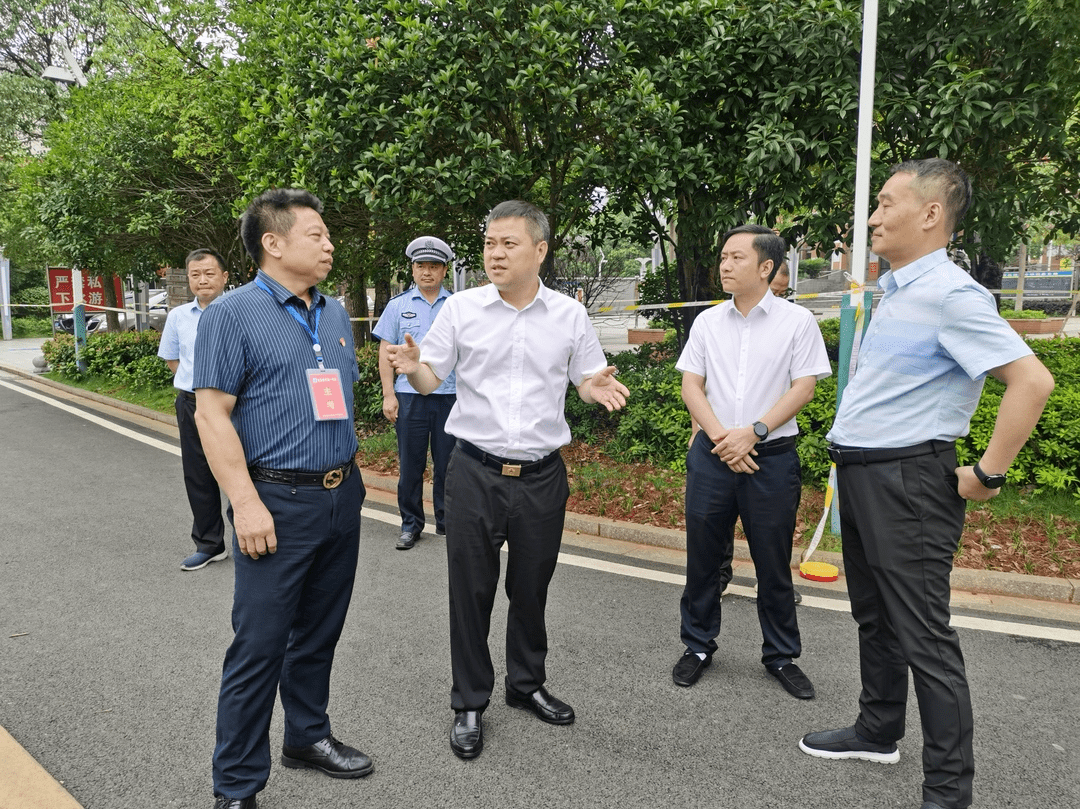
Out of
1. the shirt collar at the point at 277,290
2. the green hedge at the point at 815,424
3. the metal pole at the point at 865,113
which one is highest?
the metal pole at the point at 865,113

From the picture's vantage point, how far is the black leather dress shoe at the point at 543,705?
308 centimetres

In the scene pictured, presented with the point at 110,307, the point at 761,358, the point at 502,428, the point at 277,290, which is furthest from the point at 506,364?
the point at 110,307

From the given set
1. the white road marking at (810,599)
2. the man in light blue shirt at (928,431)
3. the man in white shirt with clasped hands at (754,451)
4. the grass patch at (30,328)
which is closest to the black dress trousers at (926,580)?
the man in light blue shirt at (928,431)

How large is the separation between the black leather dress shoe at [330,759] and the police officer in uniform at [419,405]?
2.54m

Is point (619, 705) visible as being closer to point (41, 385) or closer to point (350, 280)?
point (350, 280)

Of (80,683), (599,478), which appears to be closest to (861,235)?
(599,478)

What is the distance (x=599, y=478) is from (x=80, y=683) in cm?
385

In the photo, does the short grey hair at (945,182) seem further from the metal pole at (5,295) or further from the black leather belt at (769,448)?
the metal pole at (5,295)

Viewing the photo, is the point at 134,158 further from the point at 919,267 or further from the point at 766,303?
the point at 919,267

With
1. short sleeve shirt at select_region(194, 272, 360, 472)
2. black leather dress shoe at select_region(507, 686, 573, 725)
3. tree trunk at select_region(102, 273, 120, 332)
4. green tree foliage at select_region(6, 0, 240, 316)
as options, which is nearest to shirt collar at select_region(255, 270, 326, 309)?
short sleeve shirt at select_region(194, 272, 360, 472)

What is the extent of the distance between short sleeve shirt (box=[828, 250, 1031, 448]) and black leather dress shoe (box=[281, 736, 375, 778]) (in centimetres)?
205

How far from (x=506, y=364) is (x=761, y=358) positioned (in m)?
1.15

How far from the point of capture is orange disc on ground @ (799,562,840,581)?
454 centimetres

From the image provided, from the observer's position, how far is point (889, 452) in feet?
8.37
